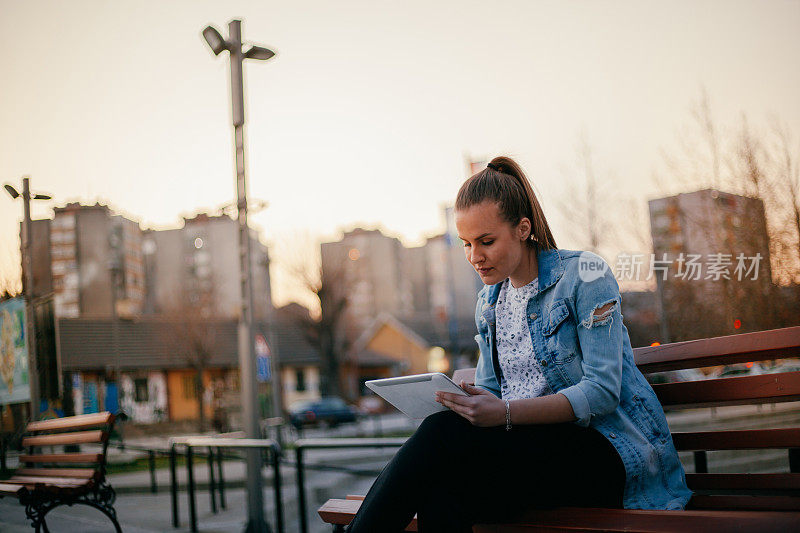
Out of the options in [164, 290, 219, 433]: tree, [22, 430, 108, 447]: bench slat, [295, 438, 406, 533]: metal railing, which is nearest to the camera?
[295, 438, 406, 533]: metal railing

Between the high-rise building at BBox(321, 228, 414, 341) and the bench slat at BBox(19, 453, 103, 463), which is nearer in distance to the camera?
the bench slat at BBox(19, 453, 103, 463)

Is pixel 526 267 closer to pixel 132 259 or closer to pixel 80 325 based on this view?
pixel 80 325

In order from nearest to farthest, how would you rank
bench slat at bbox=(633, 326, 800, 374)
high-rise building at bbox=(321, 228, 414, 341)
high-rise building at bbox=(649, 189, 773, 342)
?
bench slat at bbox=(633, 326, 800, 374) < high-rise building at bbox=(649, 189, 773, 342) < high-rise building at bbox=(321, 228, 414, 341)

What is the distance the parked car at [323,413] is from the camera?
33.5 meters

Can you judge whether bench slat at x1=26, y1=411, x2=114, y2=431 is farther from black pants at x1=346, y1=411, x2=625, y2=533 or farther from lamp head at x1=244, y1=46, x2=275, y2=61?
lamp head at x1=244, y1=46, x2=275, y2=61

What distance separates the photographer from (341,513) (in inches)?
103

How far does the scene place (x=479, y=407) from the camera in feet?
6.95

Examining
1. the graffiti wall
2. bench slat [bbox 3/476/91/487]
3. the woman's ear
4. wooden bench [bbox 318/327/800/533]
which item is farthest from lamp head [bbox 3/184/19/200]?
the woman's ear

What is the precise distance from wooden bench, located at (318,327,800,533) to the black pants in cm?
7

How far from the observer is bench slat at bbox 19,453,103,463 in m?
4.49

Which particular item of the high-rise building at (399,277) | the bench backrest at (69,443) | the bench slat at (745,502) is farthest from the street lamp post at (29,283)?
the high-rise building at (399,277)

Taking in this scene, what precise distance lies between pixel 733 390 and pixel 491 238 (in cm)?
93

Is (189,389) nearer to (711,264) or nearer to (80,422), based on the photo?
(80,422)

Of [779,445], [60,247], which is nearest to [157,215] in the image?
[60,247]
